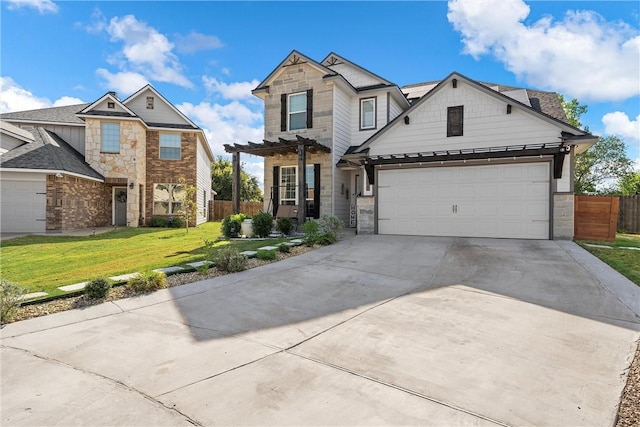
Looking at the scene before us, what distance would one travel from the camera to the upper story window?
50.6 feet

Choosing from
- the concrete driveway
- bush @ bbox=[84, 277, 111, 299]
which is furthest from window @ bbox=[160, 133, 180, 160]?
bush @ bbox=[84, 277, 111, 299]

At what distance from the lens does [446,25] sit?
13.6 metres

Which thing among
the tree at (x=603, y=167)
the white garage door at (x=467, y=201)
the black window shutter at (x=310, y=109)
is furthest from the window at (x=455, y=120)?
the tree at (x=603, y=167)

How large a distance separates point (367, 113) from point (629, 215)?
13525mm

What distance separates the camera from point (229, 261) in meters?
7.36

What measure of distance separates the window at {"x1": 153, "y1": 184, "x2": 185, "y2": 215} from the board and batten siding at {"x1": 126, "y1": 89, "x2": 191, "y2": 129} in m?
4.03

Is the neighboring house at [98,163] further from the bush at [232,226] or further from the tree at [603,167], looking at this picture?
the tree at [603,167]

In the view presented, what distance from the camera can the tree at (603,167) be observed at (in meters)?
24.9

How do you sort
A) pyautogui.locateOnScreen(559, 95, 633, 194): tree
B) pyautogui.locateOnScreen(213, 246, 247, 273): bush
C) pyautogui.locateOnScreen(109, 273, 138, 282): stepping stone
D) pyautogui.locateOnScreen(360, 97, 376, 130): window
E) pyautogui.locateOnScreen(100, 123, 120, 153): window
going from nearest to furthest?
pyautogui.locateOnScreen(109, 273, 138, 282): stepping stone < pyautogui.locateOnScreen(213, 246, 247, 273): bush < pyautogui.locateOnScreen(360, 97, 376, 130): window < pyautogui.locateOnScreen(100, 123, 120, 153): window < pyautogui.locateOnScreen(559, 95, 633, 194): tree

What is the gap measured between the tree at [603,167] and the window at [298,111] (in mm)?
20996

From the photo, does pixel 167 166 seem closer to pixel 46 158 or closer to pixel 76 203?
pixel 76 203

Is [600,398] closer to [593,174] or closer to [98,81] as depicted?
[98,81]

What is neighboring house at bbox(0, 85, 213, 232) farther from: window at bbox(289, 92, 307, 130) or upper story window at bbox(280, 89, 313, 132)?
window at bbox(289, 92, 307, 130)

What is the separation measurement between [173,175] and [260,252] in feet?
47.6
